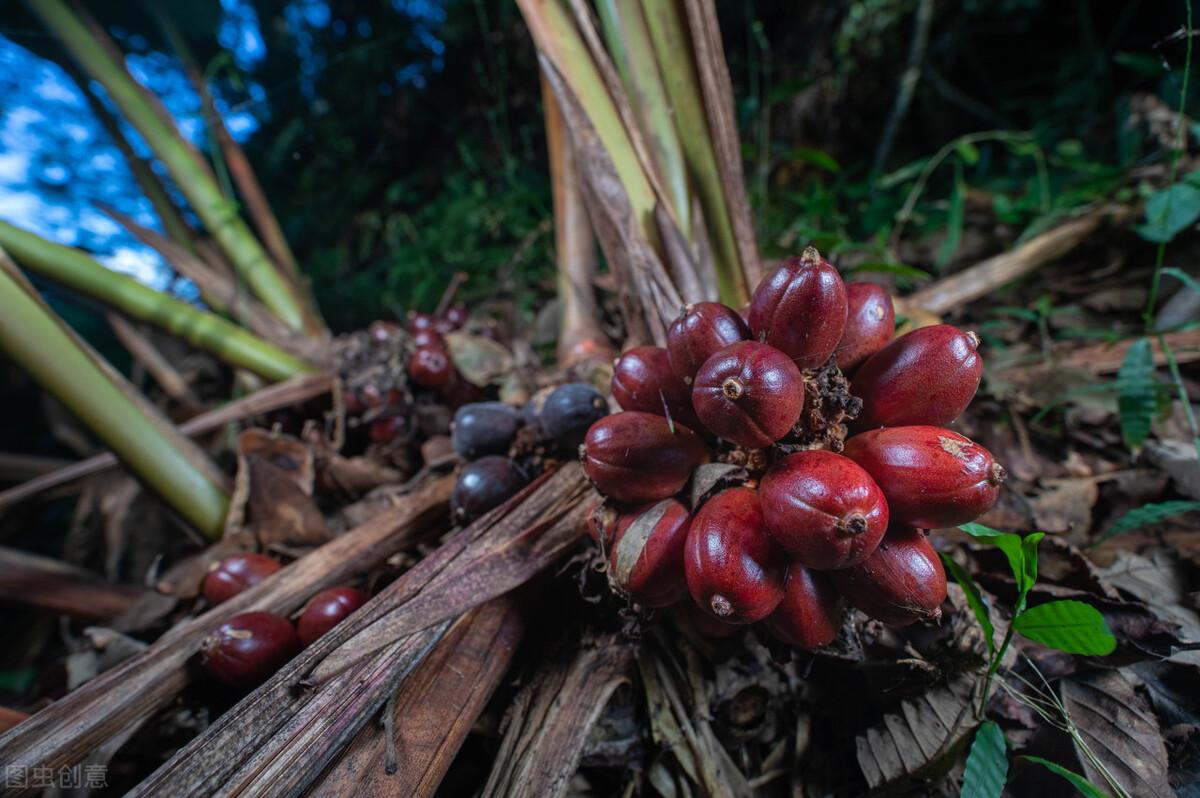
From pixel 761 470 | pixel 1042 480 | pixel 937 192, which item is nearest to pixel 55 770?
pixel 761 470

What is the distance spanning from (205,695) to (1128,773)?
1.83 m

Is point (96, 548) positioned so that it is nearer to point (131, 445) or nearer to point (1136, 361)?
point (131, 445)

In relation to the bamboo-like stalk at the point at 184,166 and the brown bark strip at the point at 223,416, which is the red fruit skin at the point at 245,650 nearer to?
the brown bark strip at the point at 223,416

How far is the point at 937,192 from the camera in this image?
128 inches

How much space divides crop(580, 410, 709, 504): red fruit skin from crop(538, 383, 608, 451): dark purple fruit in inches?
13.3

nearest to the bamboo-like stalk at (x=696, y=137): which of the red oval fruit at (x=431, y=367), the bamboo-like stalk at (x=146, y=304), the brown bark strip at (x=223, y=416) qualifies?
the red oval fruit at (x=431, y=367)

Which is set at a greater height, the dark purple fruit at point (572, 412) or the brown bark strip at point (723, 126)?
the brown bark strip at point (723, 126)

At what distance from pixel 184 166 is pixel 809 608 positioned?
11.2 ft

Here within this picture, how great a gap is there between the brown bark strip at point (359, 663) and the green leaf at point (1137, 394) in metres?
1.58

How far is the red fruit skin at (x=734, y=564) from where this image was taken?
775mm

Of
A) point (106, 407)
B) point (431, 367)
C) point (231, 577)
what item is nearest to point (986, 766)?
point (231, 577)

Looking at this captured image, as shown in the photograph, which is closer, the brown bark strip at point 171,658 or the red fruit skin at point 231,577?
the brown bark strip at point 171,658

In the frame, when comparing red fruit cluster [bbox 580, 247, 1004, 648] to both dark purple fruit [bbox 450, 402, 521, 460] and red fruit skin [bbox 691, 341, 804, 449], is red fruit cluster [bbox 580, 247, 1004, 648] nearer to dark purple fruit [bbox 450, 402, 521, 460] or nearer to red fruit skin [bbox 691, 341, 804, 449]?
red fruit skin [bbox 691, 341, 804, 449]

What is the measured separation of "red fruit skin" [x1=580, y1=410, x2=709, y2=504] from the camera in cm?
90
